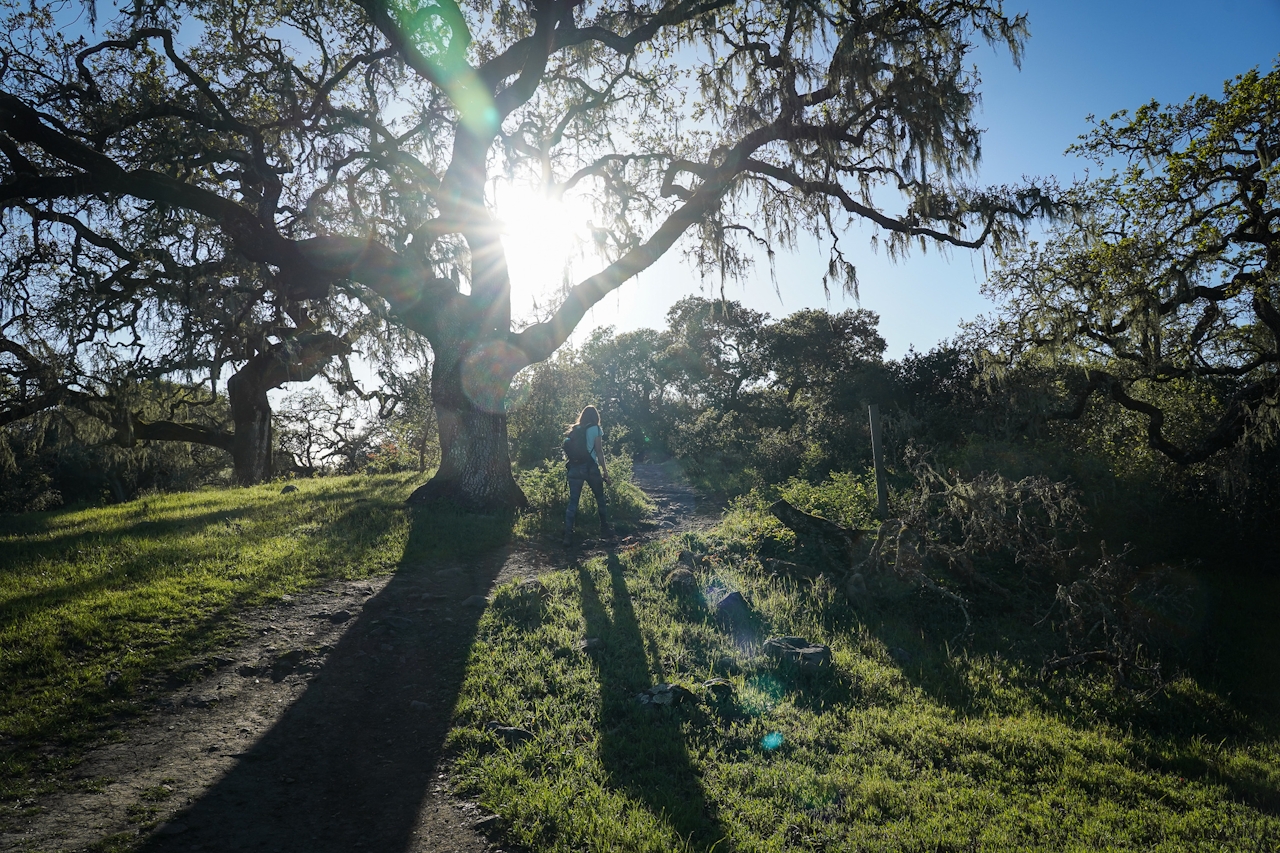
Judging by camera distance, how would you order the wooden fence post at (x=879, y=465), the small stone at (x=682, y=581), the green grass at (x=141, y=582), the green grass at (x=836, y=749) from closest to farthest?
the green grass at (x=836, y=749) → the green grass at (x=141, y=582) → the small stone at (x=682, y=581) → the wooden fence post at (x=879, y=465)

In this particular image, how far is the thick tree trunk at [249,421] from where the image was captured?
1956 cm

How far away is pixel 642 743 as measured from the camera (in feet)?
14.5

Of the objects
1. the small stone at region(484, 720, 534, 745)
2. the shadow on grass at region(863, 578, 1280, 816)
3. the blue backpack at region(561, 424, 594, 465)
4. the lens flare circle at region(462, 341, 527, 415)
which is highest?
the lens flare circle at region(462, 341, 527, 415)

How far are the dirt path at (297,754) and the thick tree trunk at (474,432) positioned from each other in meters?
4.92

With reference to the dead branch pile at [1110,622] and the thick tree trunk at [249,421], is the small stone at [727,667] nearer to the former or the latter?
the dead branch pile at [1110,622]

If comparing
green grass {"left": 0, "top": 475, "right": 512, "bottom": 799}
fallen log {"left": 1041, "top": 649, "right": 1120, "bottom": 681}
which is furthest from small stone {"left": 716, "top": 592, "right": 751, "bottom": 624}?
green grass {"left": 0, "top": 475, "right": 512, "bottom": 799}

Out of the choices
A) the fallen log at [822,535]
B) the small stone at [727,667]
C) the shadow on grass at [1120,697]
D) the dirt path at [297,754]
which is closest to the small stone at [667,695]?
the small stone at [727,667]

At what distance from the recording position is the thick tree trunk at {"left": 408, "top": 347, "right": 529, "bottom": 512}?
1180 centimetres

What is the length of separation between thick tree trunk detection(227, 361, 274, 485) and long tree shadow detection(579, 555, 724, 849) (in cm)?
1730

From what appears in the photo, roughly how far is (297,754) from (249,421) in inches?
726

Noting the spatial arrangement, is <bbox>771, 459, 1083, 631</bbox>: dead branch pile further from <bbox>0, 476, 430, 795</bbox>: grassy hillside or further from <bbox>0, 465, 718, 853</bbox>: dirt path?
<bbox>0, 476, 430, 795</bbox>: grassy hillside

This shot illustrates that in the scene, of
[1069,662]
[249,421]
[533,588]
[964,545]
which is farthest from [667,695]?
[249,421]

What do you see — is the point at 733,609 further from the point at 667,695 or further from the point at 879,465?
the point at 879,465

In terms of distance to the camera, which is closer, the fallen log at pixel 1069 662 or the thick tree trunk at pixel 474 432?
the fallen log at pixel 1069 662
